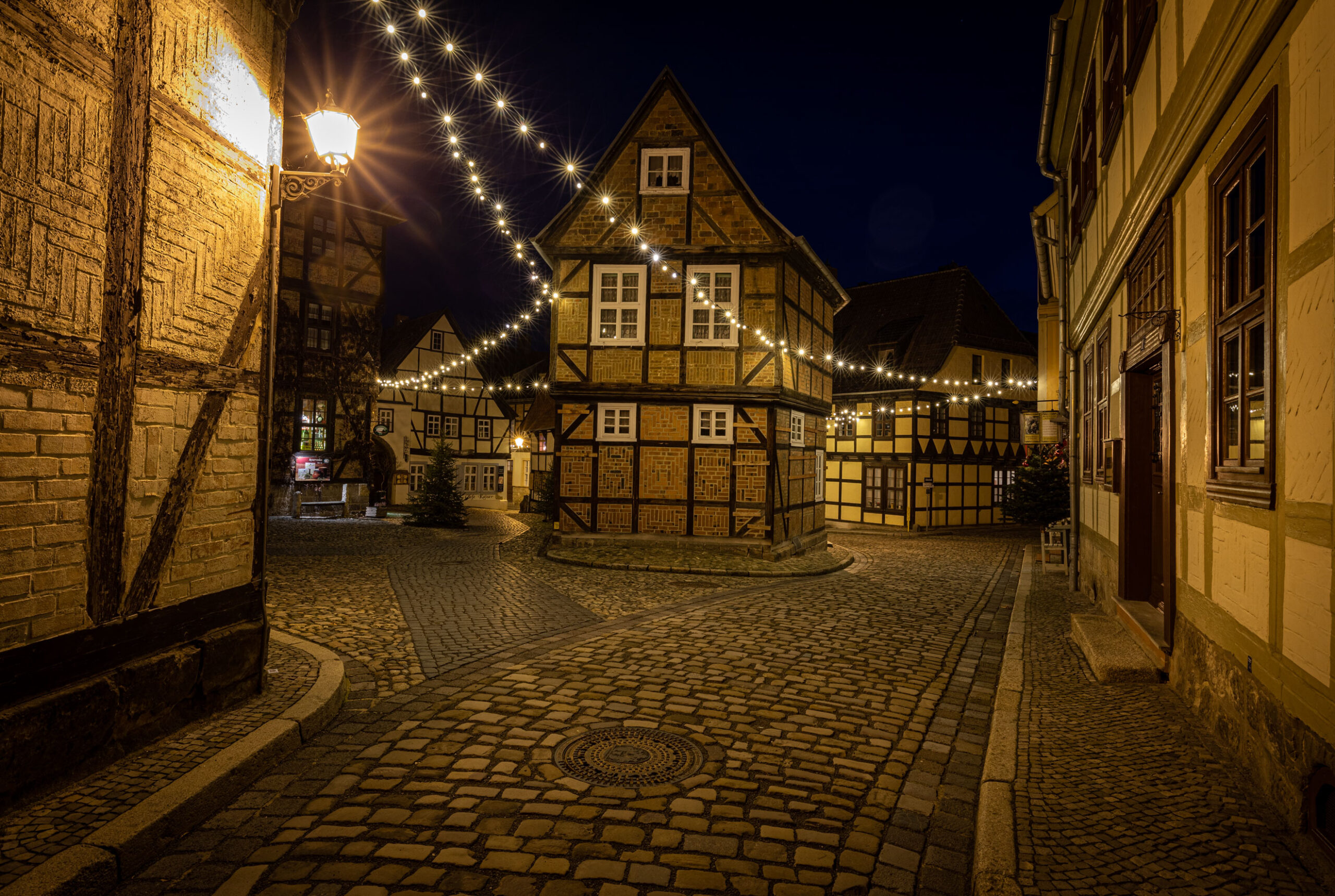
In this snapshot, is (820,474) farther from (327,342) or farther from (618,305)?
(327,342)

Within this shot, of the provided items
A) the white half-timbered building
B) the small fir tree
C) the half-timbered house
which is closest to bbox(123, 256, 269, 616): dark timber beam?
the small fir tree

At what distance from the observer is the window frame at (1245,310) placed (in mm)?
3639

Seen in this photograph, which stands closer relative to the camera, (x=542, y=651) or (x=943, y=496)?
(x=542, y=651)

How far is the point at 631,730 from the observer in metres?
4.91

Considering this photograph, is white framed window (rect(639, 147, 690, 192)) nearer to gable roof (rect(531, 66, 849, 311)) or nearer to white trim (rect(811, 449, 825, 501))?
gable roof (rect(531, 66, 849, 311))

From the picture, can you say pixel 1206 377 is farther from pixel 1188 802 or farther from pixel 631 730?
pixel 631 730

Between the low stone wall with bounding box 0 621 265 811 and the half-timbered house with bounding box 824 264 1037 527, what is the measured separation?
21124 millimetres

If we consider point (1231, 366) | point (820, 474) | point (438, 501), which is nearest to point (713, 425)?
point (820, 474)

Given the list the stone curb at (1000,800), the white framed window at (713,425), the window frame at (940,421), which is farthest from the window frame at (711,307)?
the window frame at (940,421)

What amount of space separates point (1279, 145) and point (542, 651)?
6402mm

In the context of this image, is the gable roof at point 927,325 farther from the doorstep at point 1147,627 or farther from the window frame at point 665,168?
the doorstep at point 1147,627

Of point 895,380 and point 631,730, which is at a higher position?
point 895,380

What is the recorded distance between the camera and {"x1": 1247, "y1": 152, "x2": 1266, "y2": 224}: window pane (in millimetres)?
3924

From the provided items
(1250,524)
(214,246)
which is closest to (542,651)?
(214,246)
